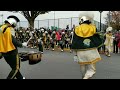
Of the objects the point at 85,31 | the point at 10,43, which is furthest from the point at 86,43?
the point at 10,43

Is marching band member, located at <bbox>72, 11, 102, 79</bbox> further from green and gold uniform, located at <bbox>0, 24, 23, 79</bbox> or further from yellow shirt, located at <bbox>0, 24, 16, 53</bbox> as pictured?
yellow shirt, located at <bbox>0, 24, 16, 53</bbox>

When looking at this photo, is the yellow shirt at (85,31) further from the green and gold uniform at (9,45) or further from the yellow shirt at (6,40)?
the yellow shirt at (6,40)

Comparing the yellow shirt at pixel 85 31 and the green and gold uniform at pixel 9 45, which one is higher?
the yellow shirt at pixel 85 31

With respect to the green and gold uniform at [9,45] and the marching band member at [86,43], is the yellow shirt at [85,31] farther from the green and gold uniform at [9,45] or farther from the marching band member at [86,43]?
the green and gold uniform at [9,45]

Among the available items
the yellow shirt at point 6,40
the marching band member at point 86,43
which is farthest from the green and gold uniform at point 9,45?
the marching band member at point 86,43

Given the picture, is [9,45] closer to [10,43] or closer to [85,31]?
[10,43]

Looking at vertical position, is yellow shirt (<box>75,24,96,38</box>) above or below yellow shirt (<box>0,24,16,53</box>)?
above

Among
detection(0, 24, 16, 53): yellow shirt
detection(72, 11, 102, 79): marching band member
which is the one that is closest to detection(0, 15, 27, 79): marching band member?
detection(0, 24, 16, 53): yellow shirt

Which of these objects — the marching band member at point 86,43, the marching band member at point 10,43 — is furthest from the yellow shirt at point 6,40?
the marching band member at point 86,43

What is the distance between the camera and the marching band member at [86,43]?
7.64 metres

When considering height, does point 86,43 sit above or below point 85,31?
below

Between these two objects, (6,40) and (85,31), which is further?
(6,40)

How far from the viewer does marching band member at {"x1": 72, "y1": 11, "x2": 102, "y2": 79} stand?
764cm

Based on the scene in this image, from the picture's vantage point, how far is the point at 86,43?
25.0 feet
